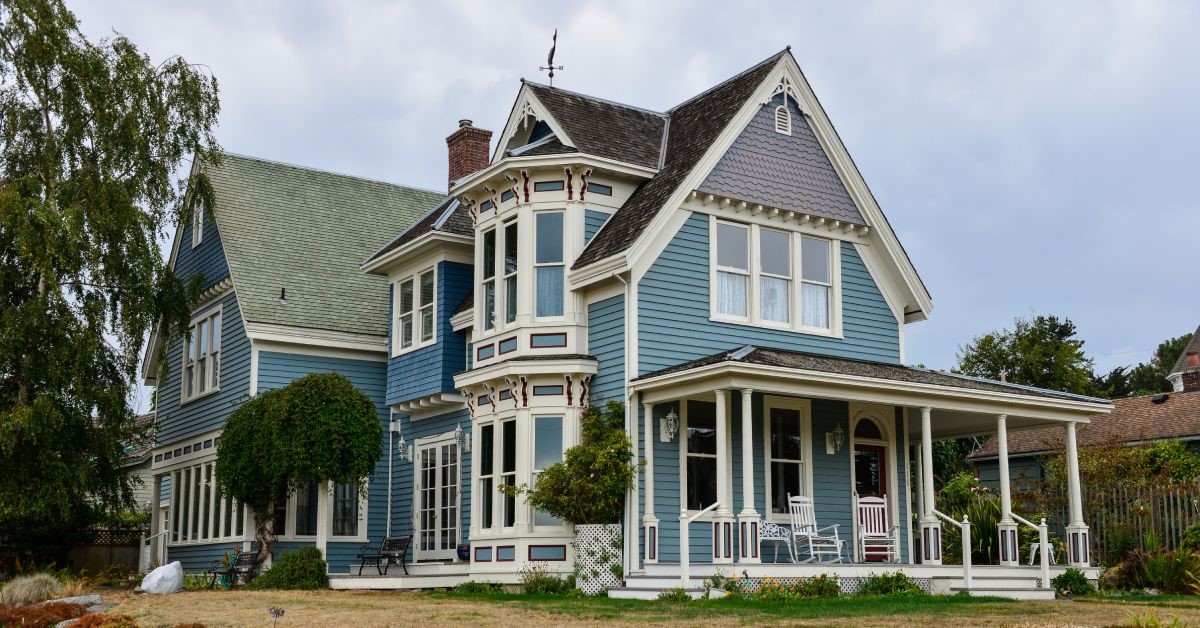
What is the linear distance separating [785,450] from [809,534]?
6.77 feet

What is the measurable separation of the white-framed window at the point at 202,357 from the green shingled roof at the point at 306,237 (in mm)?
1885

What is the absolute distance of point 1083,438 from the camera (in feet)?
107

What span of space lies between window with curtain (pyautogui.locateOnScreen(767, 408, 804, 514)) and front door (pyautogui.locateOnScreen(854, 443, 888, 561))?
1410 millimetres

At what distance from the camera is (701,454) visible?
20.2m

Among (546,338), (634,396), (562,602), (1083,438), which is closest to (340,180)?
(546,338)

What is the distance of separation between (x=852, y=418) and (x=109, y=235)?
14.7 metres

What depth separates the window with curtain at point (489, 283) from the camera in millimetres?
22234

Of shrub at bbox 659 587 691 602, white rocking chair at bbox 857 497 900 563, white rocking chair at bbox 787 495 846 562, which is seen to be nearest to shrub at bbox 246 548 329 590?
shrub at bbox 659 587 691 602

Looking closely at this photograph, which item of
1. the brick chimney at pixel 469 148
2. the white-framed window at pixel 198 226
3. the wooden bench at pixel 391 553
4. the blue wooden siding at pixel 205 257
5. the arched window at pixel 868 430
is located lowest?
the wooden bench at pixel 391 553

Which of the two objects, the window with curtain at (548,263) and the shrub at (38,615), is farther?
the window with curtain at (548,263)

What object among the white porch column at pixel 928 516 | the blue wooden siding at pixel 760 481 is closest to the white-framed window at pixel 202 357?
the blue wooden siding at pixel 760 481

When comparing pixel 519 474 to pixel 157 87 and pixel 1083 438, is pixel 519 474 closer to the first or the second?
pixel 157 87

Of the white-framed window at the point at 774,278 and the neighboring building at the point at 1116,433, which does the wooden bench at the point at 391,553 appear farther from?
the neighboring building at the point at 1116,433

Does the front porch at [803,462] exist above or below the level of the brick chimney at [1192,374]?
below
